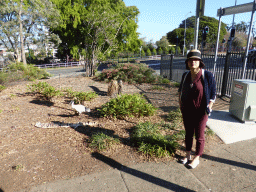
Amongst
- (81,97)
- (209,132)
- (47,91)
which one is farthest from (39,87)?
(209,132)

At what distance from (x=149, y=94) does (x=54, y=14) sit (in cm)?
2184

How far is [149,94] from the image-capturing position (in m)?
7.93

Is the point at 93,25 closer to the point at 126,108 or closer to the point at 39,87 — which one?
the point at 39,87

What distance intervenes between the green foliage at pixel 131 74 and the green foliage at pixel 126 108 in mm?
5069

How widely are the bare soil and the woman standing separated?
0.70m

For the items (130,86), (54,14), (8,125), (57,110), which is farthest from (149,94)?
(54,14)

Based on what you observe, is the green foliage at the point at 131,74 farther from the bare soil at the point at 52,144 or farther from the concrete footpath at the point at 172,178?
the concrete footpath at the point at 172,178

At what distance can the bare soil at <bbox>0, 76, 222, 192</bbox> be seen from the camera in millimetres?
2978

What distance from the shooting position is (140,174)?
2.93 m

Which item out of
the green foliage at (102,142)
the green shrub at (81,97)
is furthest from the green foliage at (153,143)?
the green shrub at (81,97)

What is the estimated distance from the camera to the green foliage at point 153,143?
3.36 meters

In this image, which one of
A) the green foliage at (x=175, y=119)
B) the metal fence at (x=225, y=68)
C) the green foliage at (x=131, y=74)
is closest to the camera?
the green foliage at (x=175, y=119)

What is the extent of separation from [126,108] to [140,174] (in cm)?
222

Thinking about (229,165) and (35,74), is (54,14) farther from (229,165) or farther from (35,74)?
(229,165)
